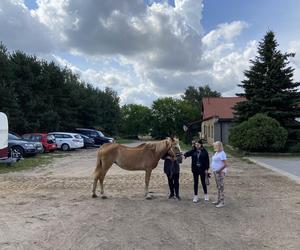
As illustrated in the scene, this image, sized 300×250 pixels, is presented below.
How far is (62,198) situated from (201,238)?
16.7 ft

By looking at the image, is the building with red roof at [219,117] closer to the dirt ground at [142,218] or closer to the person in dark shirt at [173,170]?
the dirt ground at [142,218]

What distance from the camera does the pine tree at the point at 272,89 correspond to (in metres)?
33.2

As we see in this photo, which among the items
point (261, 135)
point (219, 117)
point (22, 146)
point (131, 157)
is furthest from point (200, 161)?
point (219, 117)

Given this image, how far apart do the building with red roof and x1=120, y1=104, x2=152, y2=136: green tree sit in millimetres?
42911

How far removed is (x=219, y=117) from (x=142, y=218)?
40.4 meters

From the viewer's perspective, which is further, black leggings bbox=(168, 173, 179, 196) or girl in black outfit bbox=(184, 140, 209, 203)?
black leggings bbox=(168, 173, 179, 196)

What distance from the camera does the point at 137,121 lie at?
A: 102m

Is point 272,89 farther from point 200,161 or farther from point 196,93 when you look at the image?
point 196,93

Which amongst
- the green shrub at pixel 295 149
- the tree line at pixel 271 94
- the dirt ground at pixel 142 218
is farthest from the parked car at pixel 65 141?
the dirt ground at pixel 142 218

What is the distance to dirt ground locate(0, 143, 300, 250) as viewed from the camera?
22.9 feet

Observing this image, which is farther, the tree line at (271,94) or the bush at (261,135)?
the tree line at (271,94)

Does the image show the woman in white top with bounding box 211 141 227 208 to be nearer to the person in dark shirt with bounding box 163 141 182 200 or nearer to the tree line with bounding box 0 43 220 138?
the person in dark shirt with bounding box 163 141 182 200

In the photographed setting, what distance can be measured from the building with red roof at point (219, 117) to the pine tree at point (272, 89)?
7271 millimetres

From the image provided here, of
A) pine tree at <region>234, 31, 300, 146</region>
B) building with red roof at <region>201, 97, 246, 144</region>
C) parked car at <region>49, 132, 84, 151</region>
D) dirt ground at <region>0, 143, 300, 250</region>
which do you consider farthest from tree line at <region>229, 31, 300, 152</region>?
dirt ground at <region>0, 143, 300, 250</region>
